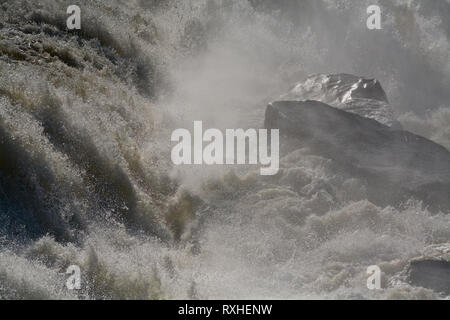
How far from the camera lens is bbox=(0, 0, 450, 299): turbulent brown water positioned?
457 cm

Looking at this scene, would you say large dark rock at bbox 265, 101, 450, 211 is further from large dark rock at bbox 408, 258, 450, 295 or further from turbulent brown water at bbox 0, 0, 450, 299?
large dark rock at bbox 408, 258, 450, 295

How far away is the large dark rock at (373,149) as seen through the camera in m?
6.70

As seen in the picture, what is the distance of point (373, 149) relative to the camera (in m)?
7.09

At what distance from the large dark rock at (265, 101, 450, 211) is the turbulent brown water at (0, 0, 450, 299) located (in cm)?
17

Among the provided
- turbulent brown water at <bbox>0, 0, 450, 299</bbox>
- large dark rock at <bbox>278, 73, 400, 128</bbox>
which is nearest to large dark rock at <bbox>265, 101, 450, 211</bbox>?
turbulent brown water at <bbox>0, 0, 450, 299</bbox>

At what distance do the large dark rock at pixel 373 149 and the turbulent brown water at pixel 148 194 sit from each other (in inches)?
6.7

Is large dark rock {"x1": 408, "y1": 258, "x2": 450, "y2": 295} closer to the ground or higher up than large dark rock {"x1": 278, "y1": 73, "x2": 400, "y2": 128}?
closer to the ground

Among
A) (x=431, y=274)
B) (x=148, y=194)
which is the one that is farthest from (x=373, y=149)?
(x=148, y=194)

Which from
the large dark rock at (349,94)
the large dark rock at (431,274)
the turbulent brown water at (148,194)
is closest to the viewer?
the turbulent brown water at (148,194)

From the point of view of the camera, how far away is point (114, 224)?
530cm

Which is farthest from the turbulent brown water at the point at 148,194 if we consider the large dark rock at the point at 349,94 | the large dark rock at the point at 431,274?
the large dark rock at the point at 349,94

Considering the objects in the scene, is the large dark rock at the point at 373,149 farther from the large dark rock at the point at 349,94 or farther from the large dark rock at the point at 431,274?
the large dark rock at the point at 431,274

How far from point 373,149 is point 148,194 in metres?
2.91

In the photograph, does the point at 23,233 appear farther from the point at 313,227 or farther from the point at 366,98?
the point at 366,98
